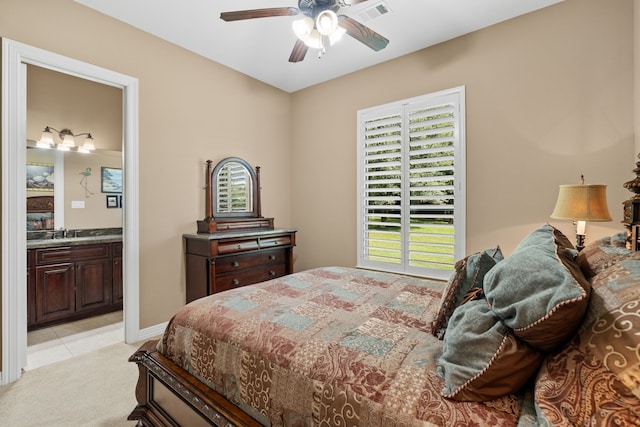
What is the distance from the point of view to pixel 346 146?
12.7 ft

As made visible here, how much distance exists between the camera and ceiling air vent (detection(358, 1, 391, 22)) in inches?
99.4

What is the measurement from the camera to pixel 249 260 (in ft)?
11.1

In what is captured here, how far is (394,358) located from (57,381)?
2625 mm

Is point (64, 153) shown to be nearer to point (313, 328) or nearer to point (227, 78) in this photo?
point (227, 78)

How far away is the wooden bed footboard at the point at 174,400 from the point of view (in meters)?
1.21

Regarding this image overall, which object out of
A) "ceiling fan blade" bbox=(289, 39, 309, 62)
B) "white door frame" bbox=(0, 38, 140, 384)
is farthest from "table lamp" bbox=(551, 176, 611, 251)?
"white door frame" bbox=(0, 38, 140, 384)

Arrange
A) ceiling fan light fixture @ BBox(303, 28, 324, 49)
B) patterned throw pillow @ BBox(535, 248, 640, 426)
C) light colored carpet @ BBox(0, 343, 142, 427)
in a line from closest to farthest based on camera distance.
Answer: patterned throw pillow @ BBox(535, 248, 640, 426) < light colored carpet @ BBox(0, 343, 142, 427) < ceiling fan light fixture @ BBox(303, 28, 324, 49)

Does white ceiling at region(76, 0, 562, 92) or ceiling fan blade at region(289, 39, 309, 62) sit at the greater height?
white ceiling at region(76, 0, 562, 92)

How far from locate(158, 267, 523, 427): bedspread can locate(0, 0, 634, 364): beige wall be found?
1.62 m

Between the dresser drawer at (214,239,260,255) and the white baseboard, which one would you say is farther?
the dresser drawer at (214,239,260,255)

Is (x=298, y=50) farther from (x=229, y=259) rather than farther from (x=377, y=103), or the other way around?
(x=229, y=259)

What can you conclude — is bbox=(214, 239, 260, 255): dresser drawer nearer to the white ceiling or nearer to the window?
the window

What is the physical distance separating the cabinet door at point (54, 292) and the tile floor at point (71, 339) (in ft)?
0.54

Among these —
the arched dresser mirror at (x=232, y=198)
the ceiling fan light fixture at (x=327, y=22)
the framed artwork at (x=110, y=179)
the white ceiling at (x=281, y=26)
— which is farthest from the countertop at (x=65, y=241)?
the ceiling fan light fixture at (x=327, y=22)
